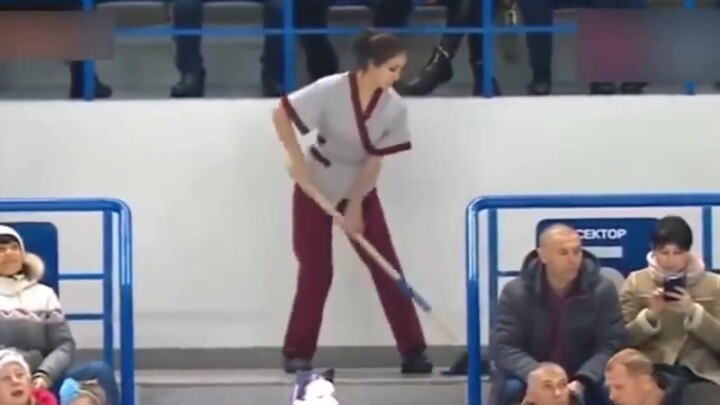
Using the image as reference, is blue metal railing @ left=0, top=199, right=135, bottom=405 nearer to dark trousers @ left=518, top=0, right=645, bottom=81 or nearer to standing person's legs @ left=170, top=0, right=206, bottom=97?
standing person's legs @ left=170, top=0, right=206, bottom=97

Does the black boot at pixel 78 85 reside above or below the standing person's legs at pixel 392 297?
above

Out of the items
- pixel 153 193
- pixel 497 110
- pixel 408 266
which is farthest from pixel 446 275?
pixel 153 193

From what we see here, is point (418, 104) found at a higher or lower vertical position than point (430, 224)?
higher

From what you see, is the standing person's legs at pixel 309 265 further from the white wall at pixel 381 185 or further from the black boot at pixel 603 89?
the black boot at pixel 603 89

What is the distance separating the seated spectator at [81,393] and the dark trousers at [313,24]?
1962mm

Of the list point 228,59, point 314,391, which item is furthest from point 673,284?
point 228,59

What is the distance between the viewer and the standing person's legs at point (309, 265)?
5109 millimetres

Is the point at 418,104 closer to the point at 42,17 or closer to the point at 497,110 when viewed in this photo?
the point at 497,110

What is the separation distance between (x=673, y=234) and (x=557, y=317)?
1.32 feet

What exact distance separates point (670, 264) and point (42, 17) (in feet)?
8.14

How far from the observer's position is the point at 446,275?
562 centimetres

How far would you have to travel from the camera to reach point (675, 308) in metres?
4.34

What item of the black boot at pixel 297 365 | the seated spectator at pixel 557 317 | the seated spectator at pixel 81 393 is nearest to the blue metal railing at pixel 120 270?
the seated spectator at pixel 81 393

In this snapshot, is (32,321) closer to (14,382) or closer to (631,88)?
(14,382)
